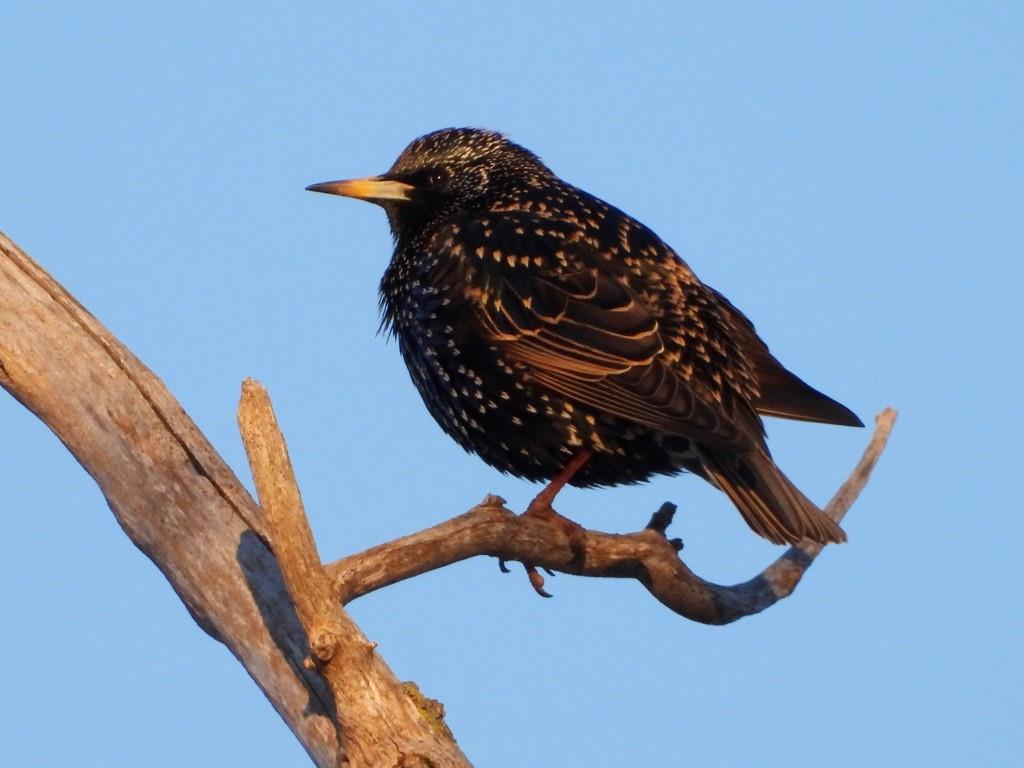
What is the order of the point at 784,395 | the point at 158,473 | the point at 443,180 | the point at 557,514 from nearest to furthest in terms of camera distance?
the point at 158,473
the point at 557,514
the point at 784,395
the point at 443,180

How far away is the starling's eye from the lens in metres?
7.39

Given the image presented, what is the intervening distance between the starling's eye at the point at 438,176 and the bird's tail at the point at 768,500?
6.34 ft

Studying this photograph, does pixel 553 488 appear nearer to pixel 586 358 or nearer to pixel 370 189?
pixel 586 358

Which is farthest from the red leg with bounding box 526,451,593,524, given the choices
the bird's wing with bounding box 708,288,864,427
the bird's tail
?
the bird's wing with bounding box 708,288,864,427

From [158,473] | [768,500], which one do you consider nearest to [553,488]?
[768,500]

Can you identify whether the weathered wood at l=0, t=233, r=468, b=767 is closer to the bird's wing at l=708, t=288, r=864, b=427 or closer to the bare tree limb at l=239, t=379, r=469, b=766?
the bare tree limb at l=239, t=379, r=469, b=766

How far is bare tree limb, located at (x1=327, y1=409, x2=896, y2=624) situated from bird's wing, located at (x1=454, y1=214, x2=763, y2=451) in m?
0.52

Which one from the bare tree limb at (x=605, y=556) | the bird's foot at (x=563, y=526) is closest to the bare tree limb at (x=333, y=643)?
the bare tree limb at (x=605, y=556)

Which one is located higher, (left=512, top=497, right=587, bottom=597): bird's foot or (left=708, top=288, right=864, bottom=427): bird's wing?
(left=708, top=288, right=864, bottom=427): bird's wing

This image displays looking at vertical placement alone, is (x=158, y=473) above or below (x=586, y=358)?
below

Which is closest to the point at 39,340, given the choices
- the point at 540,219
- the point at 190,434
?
the point at 190,434

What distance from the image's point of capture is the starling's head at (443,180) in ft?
23.8

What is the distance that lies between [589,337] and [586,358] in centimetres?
9

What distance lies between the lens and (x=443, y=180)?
739 cm
